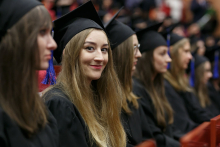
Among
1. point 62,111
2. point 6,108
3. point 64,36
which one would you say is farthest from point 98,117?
point 6,108

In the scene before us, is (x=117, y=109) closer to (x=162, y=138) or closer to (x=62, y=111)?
(x=62, y=111)

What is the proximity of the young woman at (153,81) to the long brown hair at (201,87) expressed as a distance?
133cm

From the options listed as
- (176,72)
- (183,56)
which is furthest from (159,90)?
(183,56)

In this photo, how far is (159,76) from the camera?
3.73 metres

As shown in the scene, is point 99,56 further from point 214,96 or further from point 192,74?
point 214,96

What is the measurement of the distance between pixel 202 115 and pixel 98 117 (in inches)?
102

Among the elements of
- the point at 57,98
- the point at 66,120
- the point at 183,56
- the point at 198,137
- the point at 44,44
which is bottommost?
the point at 198,137

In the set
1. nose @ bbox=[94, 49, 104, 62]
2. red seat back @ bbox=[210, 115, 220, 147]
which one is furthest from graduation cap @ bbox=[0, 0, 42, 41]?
red seat back @ bbox=[210, 115, 220, 147]

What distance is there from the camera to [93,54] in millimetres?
2213

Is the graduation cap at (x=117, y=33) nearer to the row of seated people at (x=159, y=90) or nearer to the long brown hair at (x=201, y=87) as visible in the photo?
the row of seated people at (x=159, y=90)

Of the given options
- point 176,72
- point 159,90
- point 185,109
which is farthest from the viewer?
point 176,72

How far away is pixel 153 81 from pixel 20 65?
2469 mm

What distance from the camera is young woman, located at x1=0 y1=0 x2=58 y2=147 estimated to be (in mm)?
1451

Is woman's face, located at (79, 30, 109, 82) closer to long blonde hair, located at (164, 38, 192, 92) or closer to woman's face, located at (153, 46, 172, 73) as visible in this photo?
woman's face, located at (153, 46, 172, 73)
